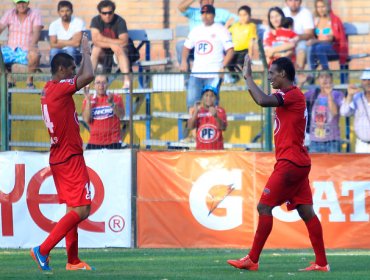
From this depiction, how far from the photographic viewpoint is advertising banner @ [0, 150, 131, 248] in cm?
1448

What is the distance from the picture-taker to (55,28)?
59.4ft

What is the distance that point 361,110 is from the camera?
15117mm

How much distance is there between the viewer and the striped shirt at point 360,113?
15006 millimetres

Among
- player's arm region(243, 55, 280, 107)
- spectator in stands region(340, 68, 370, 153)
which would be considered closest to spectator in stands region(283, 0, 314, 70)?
spectator in stands region(340, 68, 370, 153)

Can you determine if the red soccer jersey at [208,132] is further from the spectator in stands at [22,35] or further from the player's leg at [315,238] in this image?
the player's leg at [315,238]

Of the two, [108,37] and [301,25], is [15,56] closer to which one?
[108,37]

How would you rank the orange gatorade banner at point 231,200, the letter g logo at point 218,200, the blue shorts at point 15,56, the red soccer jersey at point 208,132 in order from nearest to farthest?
1. the orange gatorade banner at point 231,200
2. the letter g logo at point 218,200
3. the red soccer jersey at point 208,132
4. the blue shorts at point 15,56

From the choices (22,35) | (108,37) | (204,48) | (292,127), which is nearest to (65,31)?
(22,35)

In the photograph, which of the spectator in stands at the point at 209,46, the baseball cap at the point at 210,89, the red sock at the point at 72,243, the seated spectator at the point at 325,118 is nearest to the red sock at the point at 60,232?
the red sock at the point at 72,243

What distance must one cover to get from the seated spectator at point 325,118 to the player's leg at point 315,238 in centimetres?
469

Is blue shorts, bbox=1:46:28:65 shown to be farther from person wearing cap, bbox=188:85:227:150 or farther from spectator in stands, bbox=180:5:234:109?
person wearing cap, bbox=188:85:227:150

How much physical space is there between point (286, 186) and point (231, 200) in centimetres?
408

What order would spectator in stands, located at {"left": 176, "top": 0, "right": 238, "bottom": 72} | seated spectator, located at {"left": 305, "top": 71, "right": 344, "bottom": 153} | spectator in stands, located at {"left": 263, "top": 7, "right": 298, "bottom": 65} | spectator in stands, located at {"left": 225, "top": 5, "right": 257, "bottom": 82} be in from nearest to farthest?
seated spectator, located at {"left": 305, "top": 71, "right": 344, "bottom": 153}, spectator in stands, located at {"left": 263, "top": 7, "right": 298, "bottom": 65}, spectator in stands, located at {"left": 225, "top": 5, "right": 257, "bottom": 82}, spectator in stands, located at {"left": 176, "top": 0, "right": 238, "bottom": 72}

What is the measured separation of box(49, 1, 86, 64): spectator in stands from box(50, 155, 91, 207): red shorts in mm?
7347
